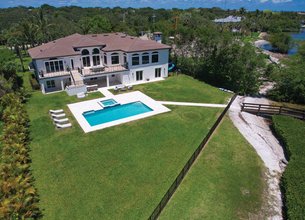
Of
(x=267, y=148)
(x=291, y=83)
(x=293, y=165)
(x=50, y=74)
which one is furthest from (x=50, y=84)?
(x=291, y=83)

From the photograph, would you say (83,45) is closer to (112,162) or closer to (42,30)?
(112,162)

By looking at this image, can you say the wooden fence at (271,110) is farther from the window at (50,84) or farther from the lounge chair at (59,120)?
the window at (50,84)

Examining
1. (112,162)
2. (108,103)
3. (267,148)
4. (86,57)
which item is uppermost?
(86,57)

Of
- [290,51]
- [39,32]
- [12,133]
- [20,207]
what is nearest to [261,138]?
[20,207]

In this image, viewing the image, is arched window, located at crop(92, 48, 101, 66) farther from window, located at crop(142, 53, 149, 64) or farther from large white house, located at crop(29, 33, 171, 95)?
window, located at crop(142, 53, 149, 64)

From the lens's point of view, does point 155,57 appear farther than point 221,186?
Yes

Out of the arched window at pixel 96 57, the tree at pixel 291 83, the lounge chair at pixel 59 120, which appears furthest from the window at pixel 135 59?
the tree at pixel 291 83
